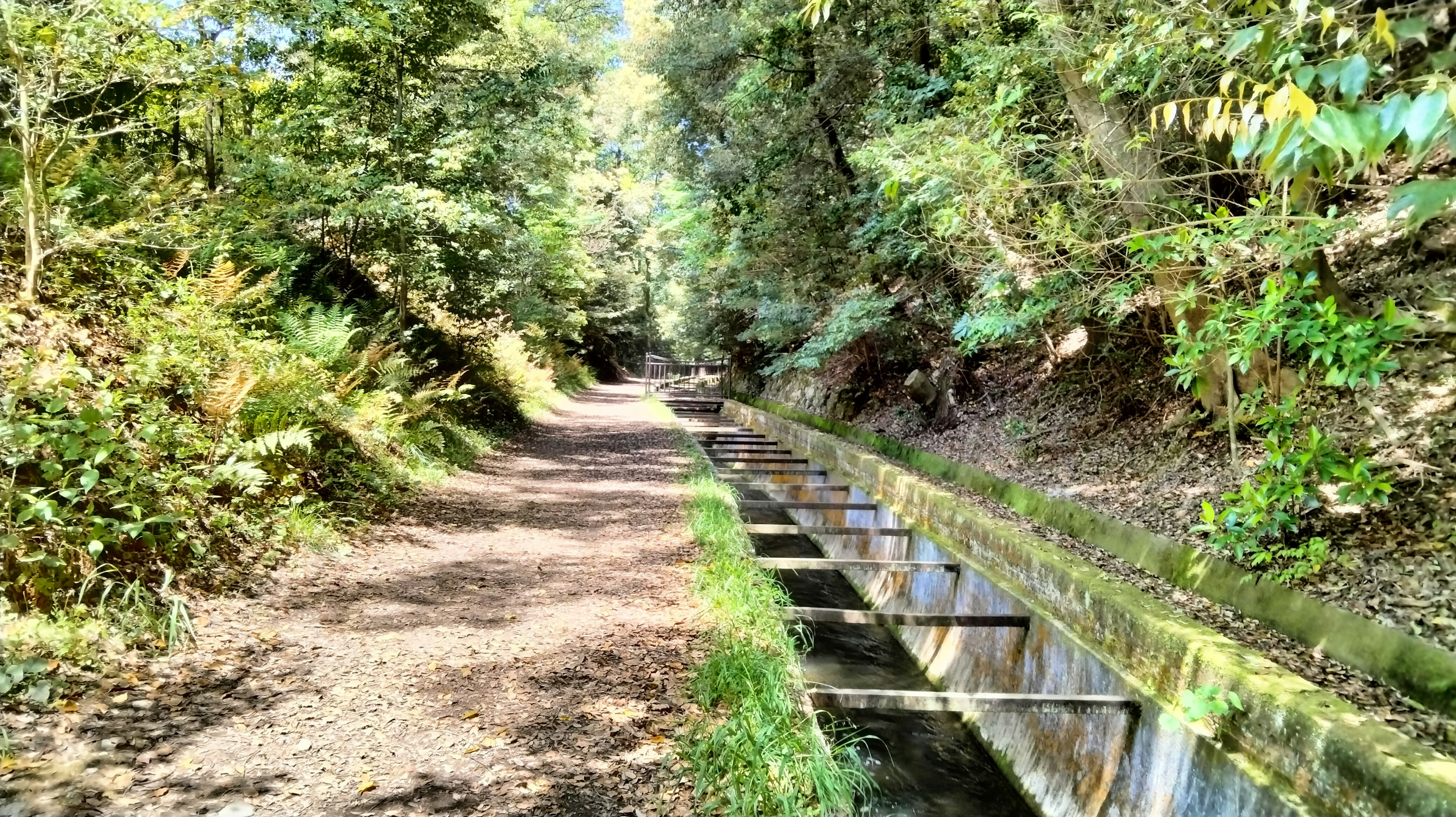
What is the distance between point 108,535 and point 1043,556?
18.7ft

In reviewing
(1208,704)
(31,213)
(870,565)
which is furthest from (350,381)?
(1208,704)

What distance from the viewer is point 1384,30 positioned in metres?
1.27

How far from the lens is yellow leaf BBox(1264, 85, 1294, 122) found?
1419 mm

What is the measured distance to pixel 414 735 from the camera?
3.00 metres

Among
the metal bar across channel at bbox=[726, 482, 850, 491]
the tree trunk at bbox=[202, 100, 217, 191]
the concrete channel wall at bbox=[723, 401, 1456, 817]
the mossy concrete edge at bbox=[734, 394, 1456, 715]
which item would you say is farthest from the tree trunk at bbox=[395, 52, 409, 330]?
the mossy concrete edge at bbox=[734, 394, 1456, 715]

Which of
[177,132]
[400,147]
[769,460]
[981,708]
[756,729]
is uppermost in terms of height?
[400,147]

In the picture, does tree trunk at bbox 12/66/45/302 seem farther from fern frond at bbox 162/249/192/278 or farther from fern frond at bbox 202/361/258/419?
fern frond at bbox 202/361/258/419

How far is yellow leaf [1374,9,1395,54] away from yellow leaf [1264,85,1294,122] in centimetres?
14

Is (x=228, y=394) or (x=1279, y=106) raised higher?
(x=1279, y=106)

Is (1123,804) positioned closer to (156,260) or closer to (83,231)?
(83,231)

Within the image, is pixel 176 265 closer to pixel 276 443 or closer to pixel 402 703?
pixel 276 443

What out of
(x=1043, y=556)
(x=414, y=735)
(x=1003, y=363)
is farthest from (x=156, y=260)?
(x=1003, y=363)

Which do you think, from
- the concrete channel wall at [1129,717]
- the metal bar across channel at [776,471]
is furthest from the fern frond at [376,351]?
the concrete channel wall at [1129,717]

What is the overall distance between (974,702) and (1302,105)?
315cm
